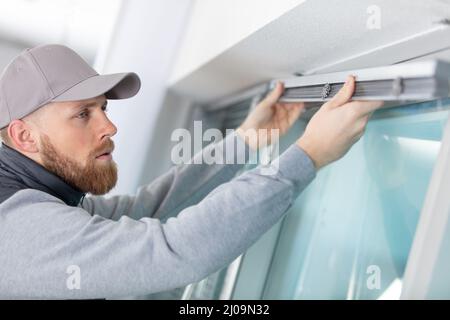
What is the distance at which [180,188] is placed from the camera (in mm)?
1460

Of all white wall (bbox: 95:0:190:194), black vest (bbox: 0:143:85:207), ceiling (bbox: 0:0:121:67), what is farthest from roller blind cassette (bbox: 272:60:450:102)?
ceiling (bbox: 0:0:121:67)

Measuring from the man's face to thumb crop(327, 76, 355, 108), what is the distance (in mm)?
527

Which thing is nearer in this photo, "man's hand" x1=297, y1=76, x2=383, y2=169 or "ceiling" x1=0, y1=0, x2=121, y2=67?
"man's hand" x1=297, y1=76, x2=383, y2=169

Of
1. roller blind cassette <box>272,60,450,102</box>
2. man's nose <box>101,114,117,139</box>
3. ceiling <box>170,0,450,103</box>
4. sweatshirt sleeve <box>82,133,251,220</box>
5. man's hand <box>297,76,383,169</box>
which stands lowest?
sweatshirt sleeve <box>82,133,251,220</box>

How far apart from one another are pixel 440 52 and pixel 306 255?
87cm

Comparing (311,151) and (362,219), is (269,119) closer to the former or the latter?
(362,219)

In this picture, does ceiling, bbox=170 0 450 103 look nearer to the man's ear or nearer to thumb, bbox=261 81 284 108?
thumb, bbox=261 81 284 108

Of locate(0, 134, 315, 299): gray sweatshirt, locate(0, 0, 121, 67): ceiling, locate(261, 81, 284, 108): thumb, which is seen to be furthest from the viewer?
locate(0, 0, 121, 67): ceiling

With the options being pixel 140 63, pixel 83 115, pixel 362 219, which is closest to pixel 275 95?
pixel 362 219

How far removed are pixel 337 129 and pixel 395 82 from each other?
5.1 inches

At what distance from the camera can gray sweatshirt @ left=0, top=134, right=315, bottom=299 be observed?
2.70 ft

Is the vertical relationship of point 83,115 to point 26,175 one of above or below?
above

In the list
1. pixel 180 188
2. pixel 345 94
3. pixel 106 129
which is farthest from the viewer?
pixel 180 188
